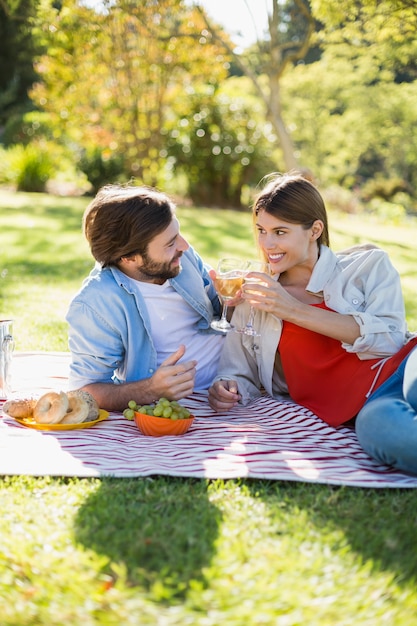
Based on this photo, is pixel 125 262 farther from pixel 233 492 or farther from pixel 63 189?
pixel 63 189

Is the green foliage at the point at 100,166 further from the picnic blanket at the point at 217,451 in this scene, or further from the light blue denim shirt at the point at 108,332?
the picnic blanket at the point at 217,451

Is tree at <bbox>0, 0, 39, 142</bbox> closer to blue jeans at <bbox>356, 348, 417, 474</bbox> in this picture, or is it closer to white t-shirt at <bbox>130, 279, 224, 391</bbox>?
white t-shirt at <bbox>130, 279, 224, 391</bbox>

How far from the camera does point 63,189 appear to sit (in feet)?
53.3

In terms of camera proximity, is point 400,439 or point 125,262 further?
point 125,262

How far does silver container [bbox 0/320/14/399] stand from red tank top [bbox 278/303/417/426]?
1.45 meters

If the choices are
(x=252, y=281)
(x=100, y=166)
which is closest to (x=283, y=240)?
(x=252, y=281)

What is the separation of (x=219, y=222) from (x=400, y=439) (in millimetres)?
9858

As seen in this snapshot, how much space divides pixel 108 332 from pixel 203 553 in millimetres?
1635

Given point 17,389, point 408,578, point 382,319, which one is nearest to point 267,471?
point 408,578

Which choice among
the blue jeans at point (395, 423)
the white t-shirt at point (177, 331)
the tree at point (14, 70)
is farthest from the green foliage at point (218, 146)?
the blue jeans at point (395, 423)

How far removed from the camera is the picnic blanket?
300 cm

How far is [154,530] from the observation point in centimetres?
254

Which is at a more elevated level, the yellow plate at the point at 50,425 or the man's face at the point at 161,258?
the man's face at the point at 161,258

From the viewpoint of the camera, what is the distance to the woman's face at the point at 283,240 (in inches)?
147
